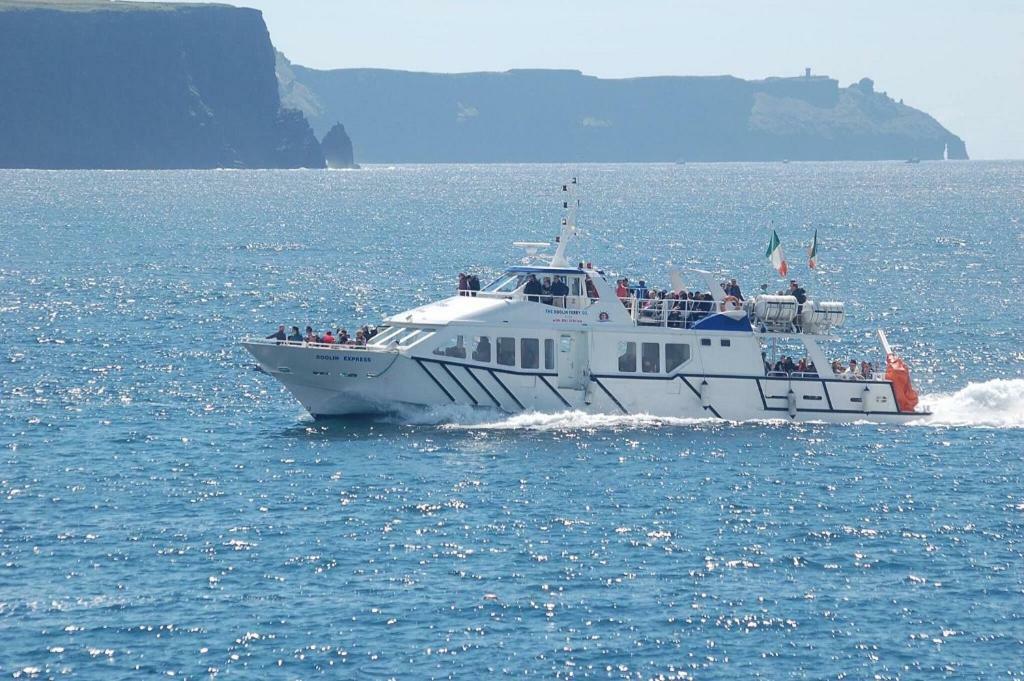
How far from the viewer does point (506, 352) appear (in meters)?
50.7

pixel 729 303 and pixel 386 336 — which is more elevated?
pixel 729 303

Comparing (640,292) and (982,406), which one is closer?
(640,292)

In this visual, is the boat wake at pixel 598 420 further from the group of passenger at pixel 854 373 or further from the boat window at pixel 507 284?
the boat window at pixel 507 284

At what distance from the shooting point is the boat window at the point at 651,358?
2020 inches

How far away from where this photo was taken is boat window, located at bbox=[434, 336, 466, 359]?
165 feet

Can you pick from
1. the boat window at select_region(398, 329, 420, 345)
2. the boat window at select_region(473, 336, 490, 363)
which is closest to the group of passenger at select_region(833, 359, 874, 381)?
the boat window at select_region(473, 336, 490, 363)

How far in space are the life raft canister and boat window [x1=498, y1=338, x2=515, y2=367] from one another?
12.4 meters

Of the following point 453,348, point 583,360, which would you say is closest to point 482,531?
point 453,348

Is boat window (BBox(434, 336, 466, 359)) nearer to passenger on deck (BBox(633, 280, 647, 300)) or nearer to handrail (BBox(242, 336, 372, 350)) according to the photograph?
handrail (BBox(242, 336, 372, 350))

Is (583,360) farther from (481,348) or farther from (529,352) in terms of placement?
(481,348)

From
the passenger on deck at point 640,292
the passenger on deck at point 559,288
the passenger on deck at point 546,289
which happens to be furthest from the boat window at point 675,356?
the passenger on deck at point 546,289

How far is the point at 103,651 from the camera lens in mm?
30969

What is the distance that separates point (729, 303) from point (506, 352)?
7512mm

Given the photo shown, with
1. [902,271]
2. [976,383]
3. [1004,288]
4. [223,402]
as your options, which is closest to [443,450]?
[223,402]
